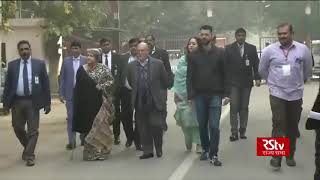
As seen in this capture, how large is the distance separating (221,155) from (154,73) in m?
1.57

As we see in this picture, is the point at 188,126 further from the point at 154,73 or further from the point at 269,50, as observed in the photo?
the point at 269,50

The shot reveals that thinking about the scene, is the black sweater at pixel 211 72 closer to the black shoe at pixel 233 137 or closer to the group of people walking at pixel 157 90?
the group of people walking at pixel 157 90

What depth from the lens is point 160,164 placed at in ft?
28.3

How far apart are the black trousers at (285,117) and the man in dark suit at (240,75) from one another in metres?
2.56

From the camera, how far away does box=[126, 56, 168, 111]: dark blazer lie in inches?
359

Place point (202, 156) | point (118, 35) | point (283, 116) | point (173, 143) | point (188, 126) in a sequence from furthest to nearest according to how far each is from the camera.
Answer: point (118, 35), point (173, 143), point (188, 126), point (202, 156), point (283, 116)

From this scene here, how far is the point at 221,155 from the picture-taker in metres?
9.22

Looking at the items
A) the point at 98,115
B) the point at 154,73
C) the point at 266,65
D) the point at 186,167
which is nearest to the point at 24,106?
the point at 98,115

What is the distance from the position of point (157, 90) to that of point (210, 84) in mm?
1048

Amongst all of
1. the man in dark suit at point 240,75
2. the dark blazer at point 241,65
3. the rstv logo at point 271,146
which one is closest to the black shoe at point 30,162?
the rstv logo at point 271,146

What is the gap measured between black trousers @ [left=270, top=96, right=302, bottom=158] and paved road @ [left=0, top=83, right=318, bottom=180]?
469 millimetres

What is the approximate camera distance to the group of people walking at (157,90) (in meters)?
8.00

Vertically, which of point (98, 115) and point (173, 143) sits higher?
point (98, 115)

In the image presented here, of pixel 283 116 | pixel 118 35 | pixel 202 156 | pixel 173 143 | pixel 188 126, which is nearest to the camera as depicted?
pixel 283 116
